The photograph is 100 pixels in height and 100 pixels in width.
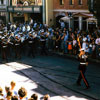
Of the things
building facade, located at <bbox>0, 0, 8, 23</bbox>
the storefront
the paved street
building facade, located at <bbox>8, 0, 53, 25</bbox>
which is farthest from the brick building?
building facade, located at <bbox>0, 0, 8, 23</bbox>

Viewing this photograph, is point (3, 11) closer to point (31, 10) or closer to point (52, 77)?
point (31, 10)

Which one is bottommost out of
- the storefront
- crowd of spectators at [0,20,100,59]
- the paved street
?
the paved street

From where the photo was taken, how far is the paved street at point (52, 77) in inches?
494

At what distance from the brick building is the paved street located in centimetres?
1038

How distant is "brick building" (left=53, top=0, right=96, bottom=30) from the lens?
30583 millimetres

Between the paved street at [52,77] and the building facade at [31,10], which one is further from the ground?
the building facade at [31,10]

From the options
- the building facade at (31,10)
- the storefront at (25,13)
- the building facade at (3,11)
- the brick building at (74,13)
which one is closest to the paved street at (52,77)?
the brick building at (74,13)

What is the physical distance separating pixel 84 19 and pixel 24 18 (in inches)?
526

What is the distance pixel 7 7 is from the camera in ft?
141

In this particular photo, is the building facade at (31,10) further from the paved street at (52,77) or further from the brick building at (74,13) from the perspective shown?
the paved street at (52,77)

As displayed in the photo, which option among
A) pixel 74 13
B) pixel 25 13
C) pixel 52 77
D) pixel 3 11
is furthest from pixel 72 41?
pixel 3 11

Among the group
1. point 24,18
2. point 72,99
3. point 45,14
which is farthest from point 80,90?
point 24,18

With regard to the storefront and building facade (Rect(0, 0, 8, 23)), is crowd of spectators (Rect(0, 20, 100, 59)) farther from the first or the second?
building facade (Rect(0, 0, 8, 23))

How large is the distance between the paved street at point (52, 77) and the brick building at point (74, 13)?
34.1 ft
